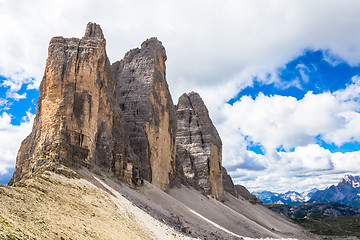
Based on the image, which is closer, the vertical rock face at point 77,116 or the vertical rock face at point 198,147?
the vertical rock face at point 77,116

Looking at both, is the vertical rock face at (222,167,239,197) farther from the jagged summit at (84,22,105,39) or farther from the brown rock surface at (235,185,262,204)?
the jagged summit at (84,22,105,39)

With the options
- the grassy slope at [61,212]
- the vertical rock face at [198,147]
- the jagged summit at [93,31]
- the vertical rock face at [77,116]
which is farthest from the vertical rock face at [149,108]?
the grassy slope at [61,212]

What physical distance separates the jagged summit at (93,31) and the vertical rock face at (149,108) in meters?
15.9

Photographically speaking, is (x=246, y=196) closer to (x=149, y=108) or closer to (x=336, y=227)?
(x=336, y=227)

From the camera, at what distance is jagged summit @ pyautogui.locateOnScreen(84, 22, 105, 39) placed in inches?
1624

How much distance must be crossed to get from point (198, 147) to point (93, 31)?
4731 cm

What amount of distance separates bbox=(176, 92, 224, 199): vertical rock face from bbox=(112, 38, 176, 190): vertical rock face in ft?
50.0

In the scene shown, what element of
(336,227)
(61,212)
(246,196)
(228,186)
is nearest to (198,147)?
(228,186)

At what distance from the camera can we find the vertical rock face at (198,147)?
7525 cm

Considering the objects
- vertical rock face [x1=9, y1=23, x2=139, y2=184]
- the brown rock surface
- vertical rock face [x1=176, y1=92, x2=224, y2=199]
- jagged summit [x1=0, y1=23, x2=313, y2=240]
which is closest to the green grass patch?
the brown rock surface

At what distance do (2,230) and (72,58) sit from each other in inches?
1100

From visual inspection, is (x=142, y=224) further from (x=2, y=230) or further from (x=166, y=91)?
(x=166, y=91)

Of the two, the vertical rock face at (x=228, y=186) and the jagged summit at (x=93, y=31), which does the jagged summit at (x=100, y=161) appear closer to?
the jagged summit at (x=93, y=31)

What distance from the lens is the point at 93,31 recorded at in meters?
41.5
